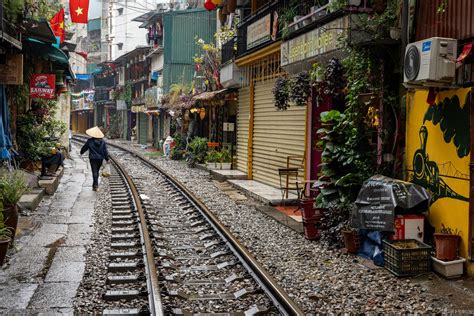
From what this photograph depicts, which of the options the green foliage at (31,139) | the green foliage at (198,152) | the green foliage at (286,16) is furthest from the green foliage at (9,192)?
the green foliage at (198,152)

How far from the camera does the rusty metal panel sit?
7.40m

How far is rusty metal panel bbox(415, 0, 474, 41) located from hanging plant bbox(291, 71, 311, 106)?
12.4 feet

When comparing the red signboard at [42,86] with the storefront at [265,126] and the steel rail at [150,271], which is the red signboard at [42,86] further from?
the steel rail at [150,271]

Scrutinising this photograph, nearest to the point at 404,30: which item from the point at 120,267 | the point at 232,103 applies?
the point at 120,267

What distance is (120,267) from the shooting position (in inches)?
308

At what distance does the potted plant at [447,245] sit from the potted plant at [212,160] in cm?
1575

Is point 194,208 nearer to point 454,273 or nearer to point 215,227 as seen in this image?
point 215,227

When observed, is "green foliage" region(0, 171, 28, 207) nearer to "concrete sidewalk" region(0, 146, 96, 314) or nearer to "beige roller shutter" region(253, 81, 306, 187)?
"concrete sidewalk" region(0, 146, 96, 314)

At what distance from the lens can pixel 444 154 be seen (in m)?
7.79

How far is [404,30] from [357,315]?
4633mm

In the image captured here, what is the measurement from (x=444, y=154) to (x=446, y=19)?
74.3 inches

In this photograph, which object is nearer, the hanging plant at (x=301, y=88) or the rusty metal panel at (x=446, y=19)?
the rusty metal panel at (x=446, y=19)

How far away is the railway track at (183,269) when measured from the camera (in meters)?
6.37

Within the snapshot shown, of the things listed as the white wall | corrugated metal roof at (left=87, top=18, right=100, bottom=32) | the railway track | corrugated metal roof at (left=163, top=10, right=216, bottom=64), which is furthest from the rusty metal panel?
corrugated metal roof at (left=87, top=18, right=100, bottom=32)
